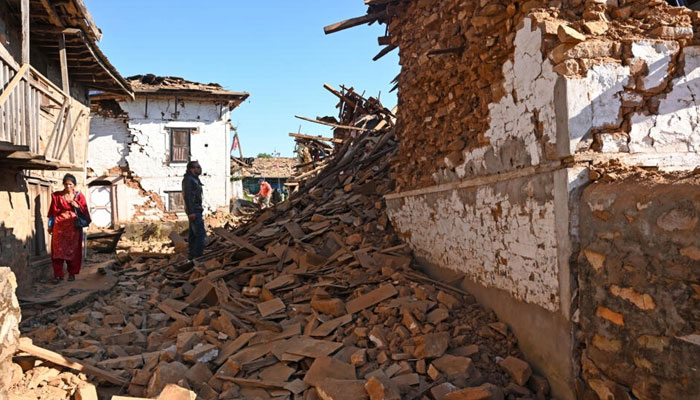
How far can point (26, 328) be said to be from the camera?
616cm

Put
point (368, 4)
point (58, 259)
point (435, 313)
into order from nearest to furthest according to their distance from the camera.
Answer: point (435, 313) → point (368, 4) → point (58, 259)

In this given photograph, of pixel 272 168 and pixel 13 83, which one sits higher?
pixel 272 168

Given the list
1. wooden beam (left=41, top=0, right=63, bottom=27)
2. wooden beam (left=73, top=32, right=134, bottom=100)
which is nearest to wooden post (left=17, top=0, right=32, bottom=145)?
wooden beam (left=41, top=0, right=63, bottom=27)

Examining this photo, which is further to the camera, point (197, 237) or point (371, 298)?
point (197, 237)

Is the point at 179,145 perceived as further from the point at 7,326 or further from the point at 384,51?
the point at 7,326

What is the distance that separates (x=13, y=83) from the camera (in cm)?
657

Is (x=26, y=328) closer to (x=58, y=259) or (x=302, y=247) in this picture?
(x=58, y=259)

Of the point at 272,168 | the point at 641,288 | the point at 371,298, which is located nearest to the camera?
the point at 641,288

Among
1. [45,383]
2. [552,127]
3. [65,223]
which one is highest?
[552,127]

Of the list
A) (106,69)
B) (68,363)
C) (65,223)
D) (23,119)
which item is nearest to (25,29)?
(23,119)

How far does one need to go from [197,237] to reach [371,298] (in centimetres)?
489

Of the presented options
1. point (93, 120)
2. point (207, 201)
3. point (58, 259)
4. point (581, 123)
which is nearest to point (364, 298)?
point (581, 123)

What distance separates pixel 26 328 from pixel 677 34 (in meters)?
7.77

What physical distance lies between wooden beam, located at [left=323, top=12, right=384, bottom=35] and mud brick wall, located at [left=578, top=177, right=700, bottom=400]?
17.4 ft
